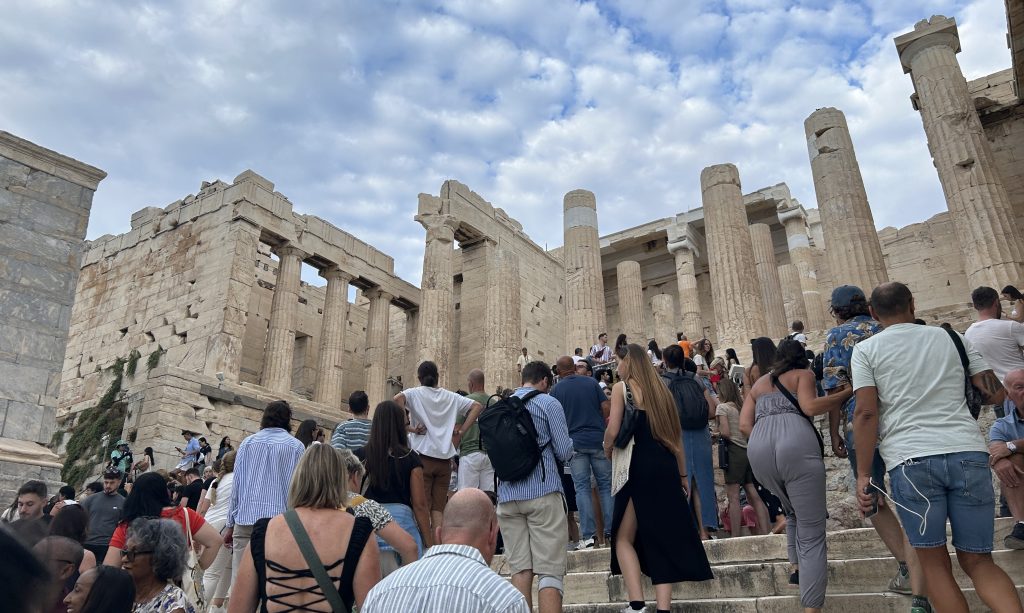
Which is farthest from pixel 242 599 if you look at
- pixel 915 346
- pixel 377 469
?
pixel 915 346

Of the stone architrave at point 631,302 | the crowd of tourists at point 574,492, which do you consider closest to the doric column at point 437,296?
the stone architrave at point 631,302

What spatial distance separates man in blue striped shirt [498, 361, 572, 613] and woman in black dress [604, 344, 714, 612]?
36 cm

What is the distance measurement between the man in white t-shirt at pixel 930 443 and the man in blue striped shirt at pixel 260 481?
143 inches

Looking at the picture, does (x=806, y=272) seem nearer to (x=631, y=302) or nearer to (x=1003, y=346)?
(x=631, y=302)

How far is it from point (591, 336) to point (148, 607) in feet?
56.4

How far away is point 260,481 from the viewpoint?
5.28 meters

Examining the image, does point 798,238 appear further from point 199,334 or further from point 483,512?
point 483,512

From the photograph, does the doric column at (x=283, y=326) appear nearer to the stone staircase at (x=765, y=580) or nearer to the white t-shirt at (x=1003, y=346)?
the stone staircase at (x=765, y=580)

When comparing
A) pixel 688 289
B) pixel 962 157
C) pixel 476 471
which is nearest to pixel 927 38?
pixel 962 157

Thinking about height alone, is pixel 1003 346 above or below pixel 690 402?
above

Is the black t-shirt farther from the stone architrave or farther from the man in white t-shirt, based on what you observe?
the stone architrave

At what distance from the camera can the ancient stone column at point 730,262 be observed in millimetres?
17859

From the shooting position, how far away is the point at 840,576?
4.92 m

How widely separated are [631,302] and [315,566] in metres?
23.1
